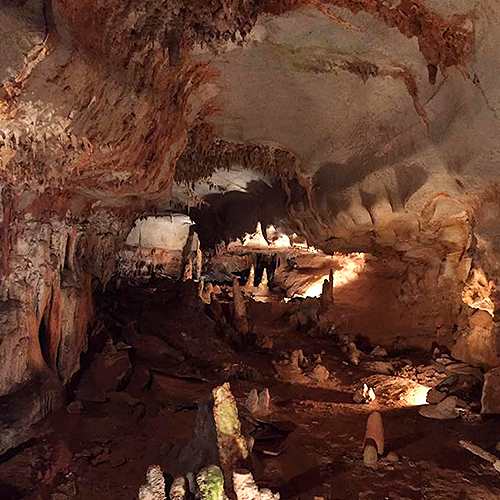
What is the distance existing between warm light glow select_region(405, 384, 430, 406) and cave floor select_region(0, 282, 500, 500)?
112mm

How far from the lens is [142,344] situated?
10.5 metres

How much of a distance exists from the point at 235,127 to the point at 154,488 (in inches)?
266

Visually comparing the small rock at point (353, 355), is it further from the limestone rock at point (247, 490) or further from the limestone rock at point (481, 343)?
the limestone rock at point (247, 490)

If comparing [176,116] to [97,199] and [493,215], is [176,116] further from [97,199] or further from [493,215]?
[493,215]

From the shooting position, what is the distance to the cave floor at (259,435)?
5.24 m

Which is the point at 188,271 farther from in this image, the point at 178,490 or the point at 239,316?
the point at 178,490

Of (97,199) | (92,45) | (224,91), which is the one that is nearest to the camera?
(92,45)

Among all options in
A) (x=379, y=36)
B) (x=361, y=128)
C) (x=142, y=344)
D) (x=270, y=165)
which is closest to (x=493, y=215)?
(x=361, y=128)

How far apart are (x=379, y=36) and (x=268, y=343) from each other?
28.0 ft

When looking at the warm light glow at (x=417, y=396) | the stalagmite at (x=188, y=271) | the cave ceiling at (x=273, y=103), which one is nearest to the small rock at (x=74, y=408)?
the cave ceiling at (x=273, y=103)

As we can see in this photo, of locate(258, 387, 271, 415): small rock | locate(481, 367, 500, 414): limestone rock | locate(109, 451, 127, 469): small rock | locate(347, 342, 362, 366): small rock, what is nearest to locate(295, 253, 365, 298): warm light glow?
locate(347, 342, 362, 366): small rock

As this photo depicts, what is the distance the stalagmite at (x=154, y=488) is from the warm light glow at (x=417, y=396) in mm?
5954

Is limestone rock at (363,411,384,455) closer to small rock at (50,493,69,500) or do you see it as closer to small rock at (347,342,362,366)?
small rock at (50,493,69,500)

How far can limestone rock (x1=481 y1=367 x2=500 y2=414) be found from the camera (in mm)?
7215
